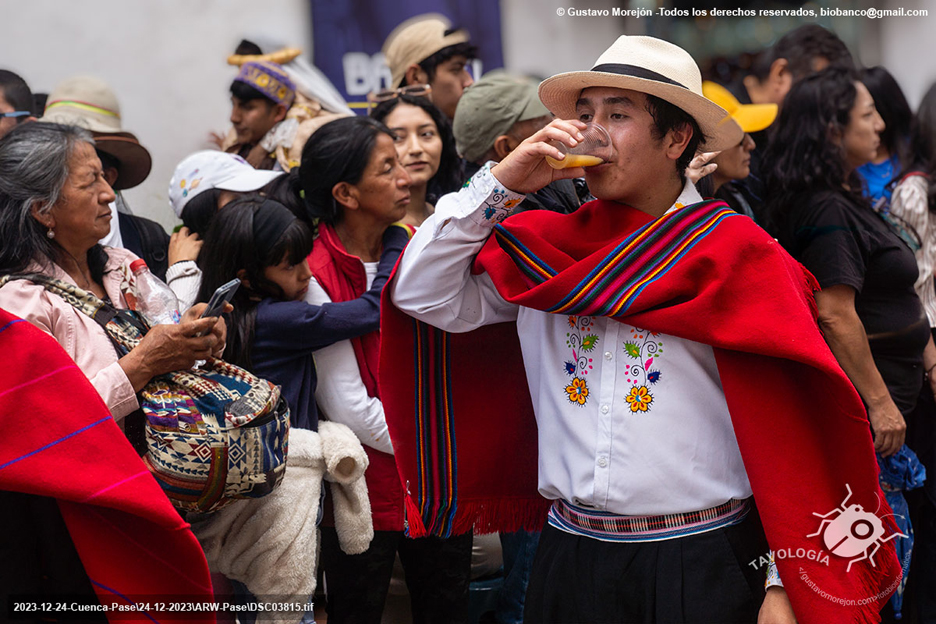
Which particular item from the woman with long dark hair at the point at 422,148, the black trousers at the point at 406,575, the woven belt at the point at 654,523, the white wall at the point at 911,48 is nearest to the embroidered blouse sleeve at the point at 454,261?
the woven belt at the point at 654,523

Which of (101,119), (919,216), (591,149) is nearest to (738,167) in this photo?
(919,216)

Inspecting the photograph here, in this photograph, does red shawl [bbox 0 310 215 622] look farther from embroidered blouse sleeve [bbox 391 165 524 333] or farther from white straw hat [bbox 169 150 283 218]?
white straw hat [bbox 169 150 283 218]

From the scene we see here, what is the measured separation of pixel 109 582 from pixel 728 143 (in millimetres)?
1858

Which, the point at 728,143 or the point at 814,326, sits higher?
the point at 728,143

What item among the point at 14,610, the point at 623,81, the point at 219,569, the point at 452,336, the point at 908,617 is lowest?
the point at 908,617

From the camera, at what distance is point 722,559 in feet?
6.97

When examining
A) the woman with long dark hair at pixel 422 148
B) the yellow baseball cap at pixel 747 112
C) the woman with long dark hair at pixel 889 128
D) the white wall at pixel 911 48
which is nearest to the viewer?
the woman with long dark hair at pixel 422 148

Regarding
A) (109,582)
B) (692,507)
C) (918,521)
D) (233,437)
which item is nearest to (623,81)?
(692,507)

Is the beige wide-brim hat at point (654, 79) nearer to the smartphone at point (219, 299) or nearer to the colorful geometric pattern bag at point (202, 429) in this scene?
the smartphone at point (219, 299)

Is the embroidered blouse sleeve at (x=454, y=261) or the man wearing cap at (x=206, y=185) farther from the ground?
the embroidered blouse sleeve at (x=454, y=261)

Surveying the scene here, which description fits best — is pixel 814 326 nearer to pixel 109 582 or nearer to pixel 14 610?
pixel 109 582

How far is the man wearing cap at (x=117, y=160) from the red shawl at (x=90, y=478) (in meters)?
1.25

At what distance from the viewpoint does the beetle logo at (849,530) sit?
2.03 m

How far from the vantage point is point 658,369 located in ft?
7.00
